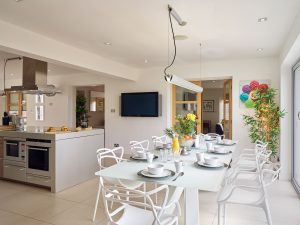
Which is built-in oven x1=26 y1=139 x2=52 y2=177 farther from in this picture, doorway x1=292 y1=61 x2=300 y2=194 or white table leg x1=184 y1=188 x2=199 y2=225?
doorway x1=292 y1=61 x2=300 y2=194

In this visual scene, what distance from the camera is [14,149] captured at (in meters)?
4.14

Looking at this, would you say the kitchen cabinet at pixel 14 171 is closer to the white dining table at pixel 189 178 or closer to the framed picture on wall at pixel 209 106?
the white dining table at pixel 189 178

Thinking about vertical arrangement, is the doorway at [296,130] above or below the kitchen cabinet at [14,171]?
above

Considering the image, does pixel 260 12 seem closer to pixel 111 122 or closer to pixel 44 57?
pixel 44 57

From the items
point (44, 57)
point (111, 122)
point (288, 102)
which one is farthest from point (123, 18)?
point (111, 122)

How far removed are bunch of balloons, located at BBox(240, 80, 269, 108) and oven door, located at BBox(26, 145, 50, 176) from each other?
4295 millimetres

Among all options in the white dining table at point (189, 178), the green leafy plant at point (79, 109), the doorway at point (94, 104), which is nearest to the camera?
the white dining table at point (189, 178)

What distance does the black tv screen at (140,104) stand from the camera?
243 inches

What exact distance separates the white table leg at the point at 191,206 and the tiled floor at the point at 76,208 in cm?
62

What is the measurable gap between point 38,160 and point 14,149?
2.11ft

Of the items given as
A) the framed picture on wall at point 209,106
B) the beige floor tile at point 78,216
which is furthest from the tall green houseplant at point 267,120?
the framed picture on wall at point 209,106

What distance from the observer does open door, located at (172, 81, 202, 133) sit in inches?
243

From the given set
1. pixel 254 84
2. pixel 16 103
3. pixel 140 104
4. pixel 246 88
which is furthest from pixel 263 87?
pixel 16 103

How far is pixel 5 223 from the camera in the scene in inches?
106
